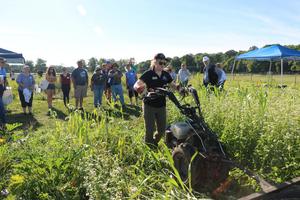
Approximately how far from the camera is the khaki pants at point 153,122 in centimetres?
471

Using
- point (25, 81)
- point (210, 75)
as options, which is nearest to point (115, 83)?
point (25, 81)

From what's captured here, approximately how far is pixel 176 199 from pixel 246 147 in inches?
69.7

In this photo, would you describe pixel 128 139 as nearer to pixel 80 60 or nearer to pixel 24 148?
pixel 24 148

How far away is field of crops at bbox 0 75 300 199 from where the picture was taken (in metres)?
3.44

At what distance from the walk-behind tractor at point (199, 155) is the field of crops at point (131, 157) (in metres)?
0.15

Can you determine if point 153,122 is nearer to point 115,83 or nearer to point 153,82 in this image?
point 153,82

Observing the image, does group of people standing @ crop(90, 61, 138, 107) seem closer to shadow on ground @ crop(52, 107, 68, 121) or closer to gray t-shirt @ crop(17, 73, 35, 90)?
shadow on ground @ crop(52, 107, 68, 121)

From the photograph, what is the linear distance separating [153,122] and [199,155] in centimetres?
141

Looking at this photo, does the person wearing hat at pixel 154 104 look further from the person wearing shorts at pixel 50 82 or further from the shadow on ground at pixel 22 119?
the person wearing shorts at pixel 50 82

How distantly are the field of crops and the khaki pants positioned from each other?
163 millimetres

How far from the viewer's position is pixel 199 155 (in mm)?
3473

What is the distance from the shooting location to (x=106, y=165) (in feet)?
13.0

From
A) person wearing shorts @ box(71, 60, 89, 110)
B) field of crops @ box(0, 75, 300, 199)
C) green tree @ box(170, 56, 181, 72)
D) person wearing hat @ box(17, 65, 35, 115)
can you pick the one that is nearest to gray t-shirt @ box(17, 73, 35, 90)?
person wearing hat @ box(17, 65, 35, 115)

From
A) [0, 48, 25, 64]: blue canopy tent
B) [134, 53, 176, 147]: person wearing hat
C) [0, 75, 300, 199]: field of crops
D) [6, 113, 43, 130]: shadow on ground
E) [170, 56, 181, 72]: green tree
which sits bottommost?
[6, 113, 43, 130]: shadow on ground
